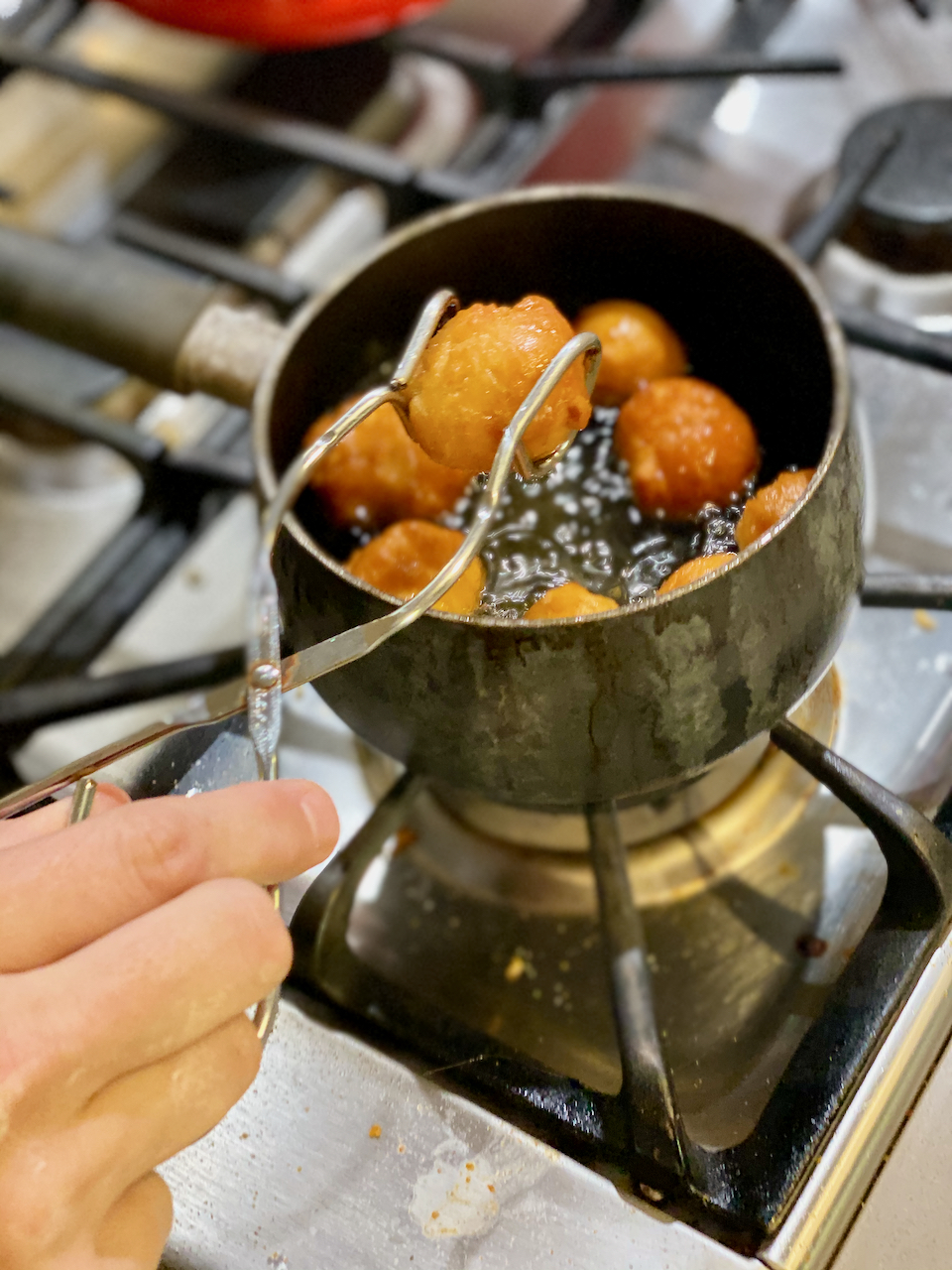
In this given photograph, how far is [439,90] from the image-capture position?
3.87 feet

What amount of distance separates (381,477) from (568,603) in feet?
0.58

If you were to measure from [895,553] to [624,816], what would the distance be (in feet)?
0.95

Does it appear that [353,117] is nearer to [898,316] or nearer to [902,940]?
[898,316]

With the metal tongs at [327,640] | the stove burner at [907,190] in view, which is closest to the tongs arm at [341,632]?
the metal tongs at [327,640]

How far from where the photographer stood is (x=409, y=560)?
55 centimetres

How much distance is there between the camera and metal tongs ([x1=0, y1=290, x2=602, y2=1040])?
1.33 ft

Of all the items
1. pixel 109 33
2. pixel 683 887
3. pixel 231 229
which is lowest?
pixel 683 887

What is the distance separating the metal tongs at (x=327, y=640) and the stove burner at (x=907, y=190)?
0.46 metres

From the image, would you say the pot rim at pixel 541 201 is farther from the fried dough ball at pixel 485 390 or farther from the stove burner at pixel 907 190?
the stove burner at pixel 907 190

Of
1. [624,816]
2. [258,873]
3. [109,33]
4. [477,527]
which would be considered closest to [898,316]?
[624,816]

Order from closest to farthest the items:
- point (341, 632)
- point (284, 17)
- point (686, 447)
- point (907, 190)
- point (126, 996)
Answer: point (126, 996), point (341, 632), point (686, 447), point (907, 190), point (284, 17)

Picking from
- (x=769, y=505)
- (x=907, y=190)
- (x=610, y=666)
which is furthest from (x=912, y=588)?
(x=907, y=190)

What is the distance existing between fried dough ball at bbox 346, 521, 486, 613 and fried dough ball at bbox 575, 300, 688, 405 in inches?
6.2

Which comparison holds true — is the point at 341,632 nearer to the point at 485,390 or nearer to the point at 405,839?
the point at 485,390
